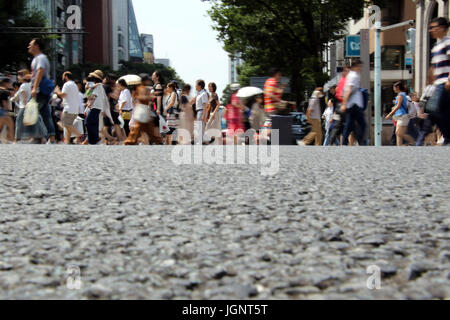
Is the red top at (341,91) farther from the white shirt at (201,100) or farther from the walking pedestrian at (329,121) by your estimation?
the white shirt at (201,100)

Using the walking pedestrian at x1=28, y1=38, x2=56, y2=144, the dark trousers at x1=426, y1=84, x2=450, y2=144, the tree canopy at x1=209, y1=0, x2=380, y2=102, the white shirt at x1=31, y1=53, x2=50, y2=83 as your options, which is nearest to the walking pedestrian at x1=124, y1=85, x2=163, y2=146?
the walking pedestrian at x1=28, y1=38, x2=56, y2=144

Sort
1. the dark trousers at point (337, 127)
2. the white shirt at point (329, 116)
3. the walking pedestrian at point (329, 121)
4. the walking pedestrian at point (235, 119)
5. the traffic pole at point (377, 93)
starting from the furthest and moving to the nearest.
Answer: the traffic pole at point (377, 93)
the white shirt at point (329, 116)
the walking pedestrian at point (329, 121)
the walking pedestrian at point (235, 119)
the dark trousers at point (337, 127)

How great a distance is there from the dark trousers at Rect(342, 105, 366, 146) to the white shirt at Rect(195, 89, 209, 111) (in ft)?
12.4

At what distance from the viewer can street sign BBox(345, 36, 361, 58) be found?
16.4 metres

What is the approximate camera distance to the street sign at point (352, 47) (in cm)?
1636

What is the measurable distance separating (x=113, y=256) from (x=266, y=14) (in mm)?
26002

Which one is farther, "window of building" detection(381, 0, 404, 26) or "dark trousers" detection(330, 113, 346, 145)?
"window of building" detection(381, 0, 404, 26)

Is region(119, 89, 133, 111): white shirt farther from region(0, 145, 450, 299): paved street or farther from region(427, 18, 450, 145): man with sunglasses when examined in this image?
region(0, 145, 450, 299): paved street

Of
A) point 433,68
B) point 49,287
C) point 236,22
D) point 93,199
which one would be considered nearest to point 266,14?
point 236,22

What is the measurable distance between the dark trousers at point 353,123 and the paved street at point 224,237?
5.89 meters

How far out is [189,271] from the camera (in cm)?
187

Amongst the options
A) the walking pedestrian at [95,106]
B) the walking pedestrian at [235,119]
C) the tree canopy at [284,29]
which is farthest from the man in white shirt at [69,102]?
the tree canopy at [284,29]

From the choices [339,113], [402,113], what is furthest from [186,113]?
[402,113]
